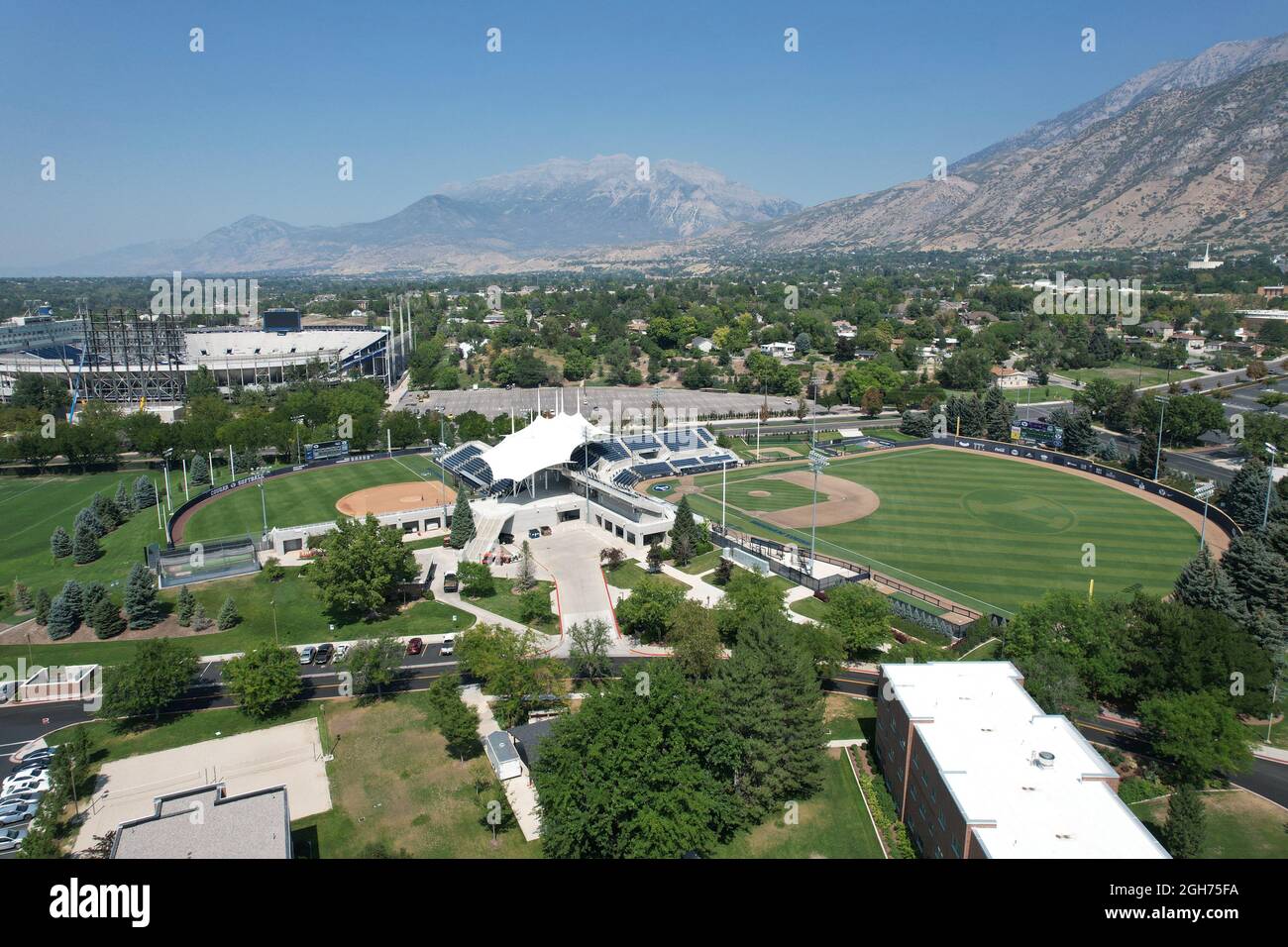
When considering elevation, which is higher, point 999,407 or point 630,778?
point 999,407

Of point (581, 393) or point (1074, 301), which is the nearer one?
point (581, 393)

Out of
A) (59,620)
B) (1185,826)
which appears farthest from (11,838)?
(1185,826)

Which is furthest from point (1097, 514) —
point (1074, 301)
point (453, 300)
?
point (453, 300)

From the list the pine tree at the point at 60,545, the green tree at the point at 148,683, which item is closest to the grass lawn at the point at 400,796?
the green tree at the point at 148,683

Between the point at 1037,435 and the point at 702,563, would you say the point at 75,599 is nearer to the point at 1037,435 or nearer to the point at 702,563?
the point at 702,563

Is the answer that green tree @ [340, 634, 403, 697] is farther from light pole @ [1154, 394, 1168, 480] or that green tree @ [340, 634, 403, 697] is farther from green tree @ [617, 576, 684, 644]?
light pole @ [1154, 394, 1168, 480]
